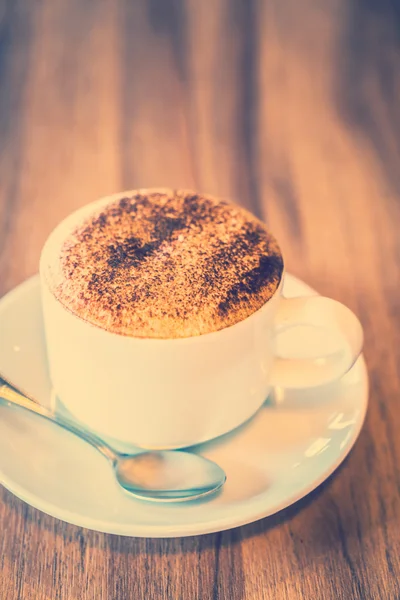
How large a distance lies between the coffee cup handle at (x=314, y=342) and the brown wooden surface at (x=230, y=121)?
11 cm

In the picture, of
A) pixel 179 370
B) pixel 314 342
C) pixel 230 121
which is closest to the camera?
pixel 179 370

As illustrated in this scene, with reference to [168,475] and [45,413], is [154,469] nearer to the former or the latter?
[168,475]

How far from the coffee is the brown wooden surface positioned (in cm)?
28

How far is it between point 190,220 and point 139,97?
669mm

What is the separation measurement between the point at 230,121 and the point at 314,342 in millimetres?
654

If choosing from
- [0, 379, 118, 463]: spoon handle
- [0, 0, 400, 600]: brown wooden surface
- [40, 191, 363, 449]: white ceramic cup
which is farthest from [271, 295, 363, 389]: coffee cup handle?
[0, 379, 118, 463]: spoon handle

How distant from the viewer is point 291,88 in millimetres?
1284

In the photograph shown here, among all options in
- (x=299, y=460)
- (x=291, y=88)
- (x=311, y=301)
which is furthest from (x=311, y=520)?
(x=291, y=88)

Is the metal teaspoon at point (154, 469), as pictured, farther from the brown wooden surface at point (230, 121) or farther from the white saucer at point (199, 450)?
the brown wooden surface at point (230, 121)

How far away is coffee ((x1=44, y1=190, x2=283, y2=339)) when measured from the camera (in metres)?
0.54

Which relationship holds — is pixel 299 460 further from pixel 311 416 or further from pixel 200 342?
pixel 200 342

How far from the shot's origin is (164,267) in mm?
592

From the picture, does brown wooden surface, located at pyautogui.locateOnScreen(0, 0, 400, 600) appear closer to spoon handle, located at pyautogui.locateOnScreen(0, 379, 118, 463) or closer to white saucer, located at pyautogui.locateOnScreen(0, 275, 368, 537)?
white saucer, located at pyautogui.locateOnScreen(0, 275, 368, 537)

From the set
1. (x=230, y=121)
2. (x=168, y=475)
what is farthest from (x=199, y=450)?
(x=230, y=121)
